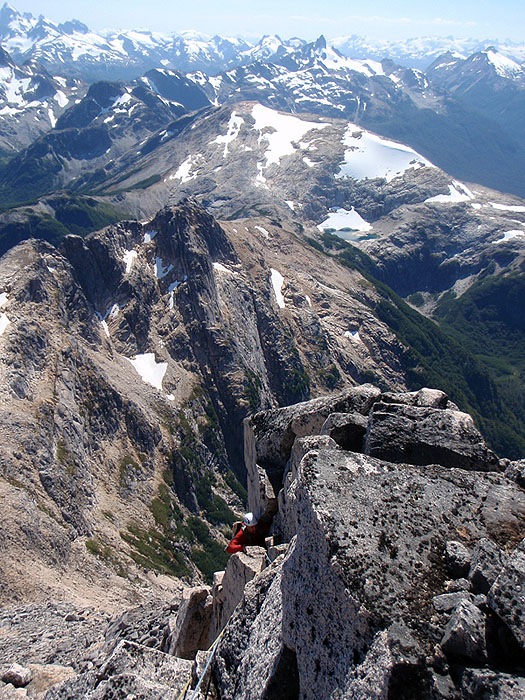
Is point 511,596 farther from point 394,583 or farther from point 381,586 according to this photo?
point 381,586

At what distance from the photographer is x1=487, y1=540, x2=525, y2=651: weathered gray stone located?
830cm

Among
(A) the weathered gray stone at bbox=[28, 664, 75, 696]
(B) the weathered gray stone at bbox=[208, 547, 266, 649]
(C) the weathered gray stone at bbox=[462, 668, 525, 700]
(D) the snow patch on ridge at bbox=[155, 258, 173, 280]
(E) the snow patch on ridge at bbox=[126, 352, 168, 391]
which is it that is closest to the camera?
(C) the weathered gray stone at bbox=[462, 668, 525, 700]

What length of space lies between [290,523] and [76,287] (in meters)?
93.4

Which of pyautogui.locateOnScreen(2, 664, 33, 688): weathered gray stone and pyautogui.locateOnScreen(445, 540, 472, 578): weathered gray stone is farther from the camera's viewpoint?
pyautogui.locateOnScreen(2, 664, 33, 688): weathered gray stone

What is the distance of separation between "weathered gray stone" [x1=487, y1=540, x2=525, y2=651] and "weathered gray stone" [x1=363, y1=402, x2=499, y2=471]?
558cm

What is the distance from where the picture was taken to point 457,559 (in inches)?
403

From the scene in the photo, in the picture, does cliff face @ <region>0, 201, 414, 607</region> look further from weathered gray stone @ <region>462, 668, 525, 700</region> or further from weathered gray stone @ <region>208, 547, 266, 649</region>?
weathered gray stone @ <region>462, 668, 525, 700</region>

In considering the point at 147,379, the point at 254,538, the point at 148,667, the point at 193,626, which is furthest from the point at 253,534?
the point at 147,379

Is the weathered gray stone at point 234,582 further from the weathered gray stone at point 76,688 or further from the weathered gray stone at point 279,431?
the weathered gray stone at point 76,688

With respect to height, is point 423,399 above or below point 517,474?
below

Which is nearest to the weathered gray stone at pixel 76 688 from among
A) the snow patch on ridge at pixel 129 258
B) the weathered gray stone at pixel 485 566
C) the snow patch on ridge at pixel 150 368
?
the weathered gray stone at pixel 485 566

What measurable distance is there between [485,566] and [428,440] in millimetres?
5676

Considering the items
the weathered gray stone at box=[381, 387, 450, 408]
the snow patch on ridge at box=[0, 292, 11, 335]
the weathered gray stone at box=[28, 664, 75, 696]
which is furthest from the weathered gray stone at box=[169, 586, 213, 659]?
the snow patch on ridge at box=[0, 292, 11, 335]

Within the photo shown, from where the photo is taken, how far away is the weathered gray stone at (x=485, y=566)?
9.27 metres
